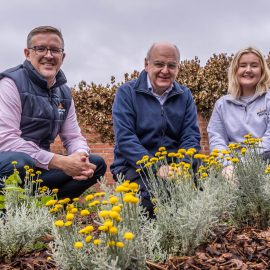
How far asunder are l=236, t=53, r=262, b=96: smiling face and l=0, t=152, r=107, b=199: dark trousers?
1.61m

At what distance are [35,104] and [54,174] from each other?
0.69 meters

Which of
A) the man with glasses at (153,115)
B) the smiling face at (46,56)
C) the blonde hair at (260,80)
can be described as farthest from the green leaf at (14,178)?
the blonde hair at (260,80)

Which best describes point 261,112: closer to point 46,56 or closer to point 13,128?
point 46,56

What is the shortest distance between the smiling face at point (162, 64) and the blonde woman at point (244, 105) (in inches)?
28.2

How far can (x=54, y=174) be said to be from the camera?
4438 millimetres

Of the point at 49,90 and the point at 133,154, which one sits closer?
the point at 133,154

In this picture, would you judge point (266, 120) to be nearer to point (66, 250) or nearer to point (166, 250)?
point (166, 250)

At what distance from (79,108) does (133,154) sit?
5863mm

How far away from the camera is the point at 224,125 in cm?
463

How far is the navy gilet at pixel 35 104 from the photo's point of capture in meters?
4.26

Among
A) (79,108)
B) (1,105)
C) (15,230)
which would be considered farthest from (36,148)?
(79,108)

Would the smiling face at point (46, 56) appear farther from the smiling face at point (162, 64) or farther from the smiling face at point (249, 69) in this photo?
the smiling face at point (249, 69)

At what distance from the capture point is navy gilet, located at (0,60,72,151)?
168 inches

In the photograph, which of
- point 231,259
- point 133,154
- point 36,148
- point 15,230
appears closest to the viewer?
point 231,259
